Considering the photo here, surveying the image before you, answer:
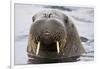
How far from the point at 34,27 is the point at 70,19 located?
0.45 metres

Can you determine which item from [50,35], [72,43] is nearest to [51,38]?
[50,35]

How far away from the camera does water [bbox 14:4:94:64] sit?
2.17 m

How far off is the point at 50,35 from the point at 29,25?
265 millimetres

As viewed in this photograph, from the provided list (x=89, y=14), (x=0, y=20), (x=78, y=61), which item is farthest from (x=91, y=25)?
(x=0, y=20)

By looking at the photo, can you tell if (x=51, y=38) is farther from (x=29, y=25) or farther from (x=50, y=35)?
(x=29, y=25)

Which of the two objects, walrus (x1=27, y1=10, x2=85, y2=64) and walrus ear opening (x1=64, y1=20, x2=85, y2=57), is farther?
walrus ear opening (x1=64, y1=20, x2=85, y2=57)

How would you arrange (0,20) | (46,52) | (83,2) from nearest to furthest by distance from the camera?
(0,20) < (46,52) < (83,2)

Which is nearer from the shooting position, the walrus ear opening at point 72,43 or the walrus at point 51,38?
the walrus at point 51,38

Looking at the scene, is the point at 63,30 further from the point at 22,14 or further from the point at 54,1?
the point at 22,14

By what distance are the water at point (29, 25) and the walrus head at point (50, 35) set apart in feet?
0.20

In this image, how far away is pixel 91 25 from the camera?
2477 millimetres

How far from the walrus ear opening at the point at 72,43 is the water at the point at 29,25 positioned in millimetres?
56

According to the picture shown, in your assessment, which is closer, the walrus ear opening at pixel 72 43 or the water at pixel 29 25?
the water at pixel 29 25

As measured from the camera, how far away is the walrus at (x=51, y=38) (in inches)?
88.2
